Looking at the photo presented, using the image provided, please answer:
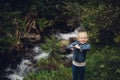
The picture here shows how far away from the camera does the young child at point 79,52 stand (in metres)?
7.65

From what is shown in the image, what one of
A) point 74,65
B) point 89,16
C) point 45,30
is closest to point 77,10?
point 89,16

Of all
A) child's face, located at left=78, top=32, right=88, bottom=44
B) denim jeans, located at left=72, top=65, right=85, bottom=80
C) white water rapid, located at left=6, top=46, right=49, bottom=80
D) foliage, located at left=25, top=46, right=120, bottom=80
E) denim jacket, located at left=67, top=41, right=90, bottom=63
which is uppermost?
child's face, located at left=78, top=32, right=88, bottom=44

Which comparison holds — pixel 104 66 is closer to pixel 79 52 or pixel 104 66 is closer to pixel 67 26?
pixel 79 52

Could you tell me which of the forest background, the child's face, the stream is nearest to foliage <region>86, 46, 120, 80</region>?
the forest background

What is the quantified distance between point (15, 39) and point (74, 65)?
5.62m

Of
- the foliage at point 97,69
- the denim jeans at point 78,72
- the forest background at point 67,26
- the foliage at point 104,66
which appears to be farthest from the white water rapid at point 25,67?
the denim jeans at point 78,72

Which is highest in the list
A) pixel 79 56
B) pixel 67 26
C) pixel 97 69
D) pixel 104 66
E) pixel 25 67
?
pixel 79 56

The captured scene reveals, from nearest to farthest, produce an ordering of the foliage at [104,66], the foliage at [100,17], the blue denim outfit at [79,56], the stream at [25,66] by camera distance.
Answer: the blue denim outfit at [79,56] < the foliage at [104,66] < the foliage at [100,17] < the stream at [25,66]

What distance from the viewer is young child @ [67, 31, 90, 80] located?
7.65 metres

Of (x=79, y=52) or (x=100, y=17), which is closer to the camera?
(x=79, y=52)

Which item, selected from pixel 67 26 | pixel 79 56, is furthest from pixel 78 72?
pixel 67 26

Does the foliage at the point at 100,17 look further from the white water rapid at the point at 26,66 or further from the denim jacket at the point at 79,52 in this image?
the denim jacket at the point at 79,52

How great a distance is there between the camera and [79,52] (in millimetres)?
7812

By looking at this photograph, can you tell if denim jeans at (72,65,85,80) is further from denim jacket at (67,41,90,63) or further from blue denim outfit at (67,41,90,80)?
denim jacket at (67,41,90,63)
